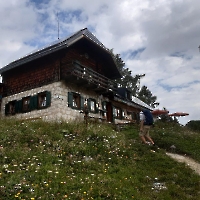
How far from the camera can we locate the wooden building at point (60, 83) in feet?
66.1

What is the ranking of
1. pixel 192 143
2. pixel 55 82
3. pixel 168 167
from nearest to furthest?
pixel 168 167 < pixel 192 143 < pixel 55 82

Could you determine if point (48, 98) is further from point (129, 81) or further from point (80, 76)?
point (129, 81)

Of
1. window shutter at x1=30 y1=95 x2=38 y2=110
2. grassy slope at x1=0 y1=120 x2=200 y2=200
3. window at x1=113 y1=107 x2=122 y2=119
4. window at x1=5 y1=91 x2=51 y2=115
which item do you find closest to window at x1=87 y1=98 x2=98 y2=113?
window at x1=113 y1=107 x2=122 y2=119

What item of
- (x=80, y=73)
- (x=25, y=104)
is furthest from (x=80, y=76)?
(x=25, y=104)

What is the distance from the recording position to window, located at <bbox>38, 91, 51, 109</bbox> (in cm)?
2003

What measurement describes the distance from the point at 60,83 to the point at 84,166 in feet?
36.7

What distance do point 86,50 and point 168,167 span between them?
1521cm

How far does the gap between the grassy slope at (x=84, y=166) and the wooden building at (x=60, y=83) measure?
528 cm

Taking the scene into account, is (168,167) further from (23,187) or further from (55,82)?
(55,82)

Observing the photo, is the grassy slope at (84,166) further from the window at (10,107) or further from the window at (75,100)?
the window at (10,107)

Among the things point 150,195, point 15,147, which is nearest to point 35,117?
point 15,147

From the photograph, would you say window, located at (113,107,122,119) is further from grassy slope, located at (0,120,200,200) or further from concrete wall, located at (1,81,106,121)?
grassy slope, located at (0,120,200,200)

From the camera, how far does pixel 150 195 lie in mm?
8297

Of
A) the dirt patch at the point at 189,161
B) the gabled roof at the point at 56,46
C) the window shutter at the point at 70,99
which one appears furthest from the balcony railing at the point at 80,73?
the dirt patch at the point at 189,161
